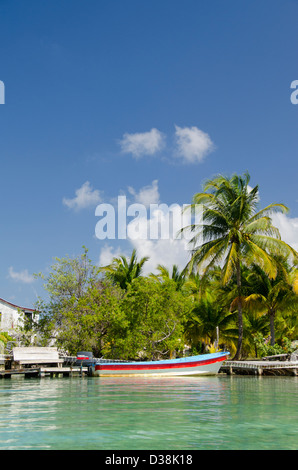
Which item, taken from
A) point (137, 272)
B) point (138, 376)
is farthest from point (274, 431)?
point (137, 272)

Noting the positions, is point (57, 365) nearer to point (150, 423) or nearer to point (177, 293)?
point (177, 293)

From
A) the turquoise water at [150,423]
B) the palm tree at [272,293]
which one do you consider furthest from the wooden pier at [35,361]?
the palm tree at [272,293]

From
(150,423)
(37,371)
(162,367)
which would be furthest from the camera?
(37,371)

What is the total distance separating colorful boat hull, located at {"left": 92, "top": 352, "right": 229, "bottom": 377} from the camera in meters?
22.5

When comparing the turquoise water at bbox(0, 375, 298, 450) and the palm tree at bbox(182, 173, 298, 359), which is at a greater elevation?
the palm tree at bbox(182, 173, 298, 359)

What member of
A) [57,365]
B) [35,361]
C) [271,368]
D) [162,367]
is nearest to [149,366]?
[162,367]

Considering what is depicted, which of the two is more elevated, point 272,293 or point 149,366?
point 272,293

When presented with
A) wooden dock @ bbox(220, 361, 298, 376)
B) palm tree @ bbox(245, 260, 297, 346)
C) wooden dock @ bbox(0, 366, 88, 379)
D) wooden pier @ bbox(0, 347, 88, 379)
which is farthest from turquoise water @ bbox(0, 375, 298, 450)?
palm tree @ bbox(245, 260, 297, 346)

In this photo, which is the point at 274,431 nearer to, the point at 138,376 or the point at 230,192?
the point at 138,376

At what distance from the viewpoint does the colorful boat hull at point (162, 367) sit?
2247 centimetres

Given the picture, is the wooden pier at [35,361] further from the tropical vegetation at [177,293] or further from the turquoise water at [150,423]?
the turquoise water at [150,423]

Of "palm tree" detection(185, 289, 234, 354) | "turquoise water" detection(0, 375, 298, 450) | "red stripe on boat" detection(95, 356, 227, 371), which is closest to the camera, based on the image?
"turquoise water" detection(0, 375, 298, 450)

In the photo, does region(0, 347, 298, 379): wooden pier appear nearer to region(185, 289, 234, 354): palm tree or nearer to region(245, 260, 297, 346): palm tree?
region(245, 260, 297, 346): palm tree

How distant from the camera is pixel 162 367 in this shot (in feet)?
74.3
